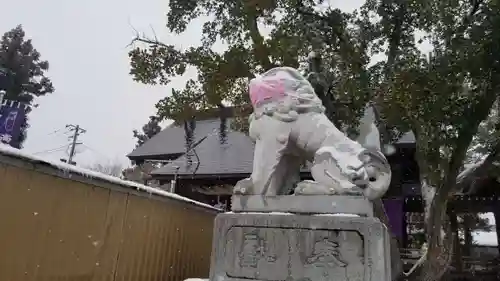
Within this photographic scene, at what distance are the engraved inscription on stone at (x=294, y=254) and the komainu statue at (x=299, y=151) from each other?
35 centimetres

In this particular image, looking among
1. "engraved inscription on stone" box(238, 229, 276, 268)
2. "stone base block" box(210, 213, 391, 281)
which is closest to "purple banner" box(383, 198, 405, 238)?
"stone base block" box(210, 213, 391, 281)

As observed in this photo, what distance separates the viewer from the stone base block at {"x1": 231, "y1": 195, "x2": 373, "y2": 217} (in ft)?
10.0

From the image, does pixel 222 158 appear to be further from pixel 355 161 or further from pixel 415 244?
pixel 355 161

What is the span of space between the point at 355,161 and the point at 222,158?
943cm

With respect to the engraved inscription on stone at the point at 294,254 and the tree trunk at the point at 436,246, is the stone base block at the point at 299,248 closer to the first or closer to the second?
the engraved inscription on stone at the point at 294,254

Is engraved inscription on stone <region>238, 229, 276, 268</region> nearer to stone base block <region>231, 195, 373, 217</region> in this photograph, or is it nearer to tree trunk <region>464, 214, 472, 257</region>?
stone base block <region>231, 195, 373, 217</region>

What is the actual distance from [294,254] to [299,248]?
63 mm

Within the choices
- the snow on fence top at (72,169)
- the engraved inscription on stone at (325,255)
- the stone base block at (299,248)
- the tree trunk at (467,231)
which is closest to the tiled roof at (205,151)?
the tree trunk at (467,231)

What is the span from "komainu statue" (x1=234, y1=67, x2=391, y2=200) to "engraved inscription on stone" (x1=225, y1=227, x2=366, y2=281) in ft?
1.15

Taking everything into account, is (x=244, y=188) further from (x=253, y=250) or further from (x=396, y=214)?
(x=396, y=214)

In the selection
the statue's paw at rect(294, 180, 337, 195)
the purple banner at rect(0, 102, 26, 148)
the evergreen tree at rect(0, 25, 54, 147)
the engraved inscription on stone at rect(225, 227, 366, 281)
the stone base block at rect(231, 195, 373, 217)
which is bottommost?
the engraved inscription on stone at rect(225, 227, 366, 281)

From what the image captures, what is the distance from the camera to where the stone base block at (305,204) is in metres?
3.05

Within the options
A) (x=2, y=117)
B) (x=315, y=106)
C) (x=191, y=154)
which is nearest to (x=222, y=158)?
(x=191, y=154)

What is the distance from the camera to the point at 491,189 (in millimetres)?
10398
